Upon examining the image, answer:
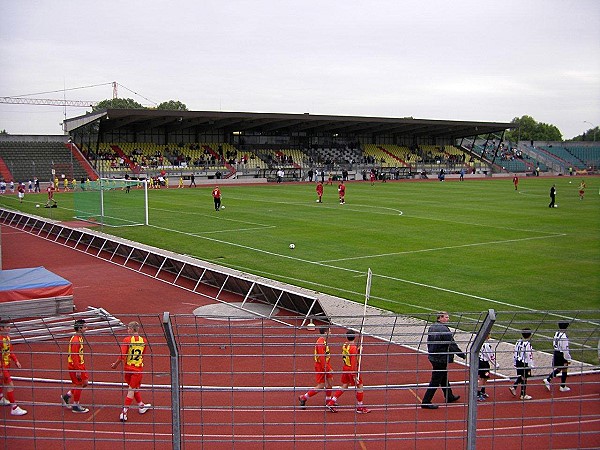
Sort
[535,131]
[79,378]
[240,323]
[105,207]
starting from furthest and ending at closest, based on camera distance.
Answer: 1. [535,131]
2. [105,207]
3. [240,323]
4. [79,378]

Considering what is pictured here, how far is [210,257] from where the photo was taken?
24188 mm

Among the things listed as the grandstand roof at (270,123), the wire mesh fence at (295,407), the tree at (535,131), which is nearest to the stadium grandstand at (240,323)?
the wire mesh fence at (295,407)

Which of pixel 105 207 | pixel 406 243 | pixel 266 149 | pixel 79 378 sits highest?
pixel 266 149

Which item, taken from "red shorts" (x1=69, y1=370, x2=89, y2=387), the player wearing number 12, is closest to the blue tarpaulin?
"red shorts" (x1=69, y1=370, x2=89, y2=387)

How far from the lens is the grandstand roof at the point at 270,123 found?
229 ft

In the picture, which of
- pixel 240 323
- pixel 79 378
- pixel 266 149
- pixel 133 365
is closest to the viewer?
pixel 133 365

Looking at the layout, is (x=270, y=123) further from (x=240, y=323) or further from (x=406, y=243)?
(x=240, y=323)

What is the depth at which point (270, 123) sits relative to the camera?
82625 mm

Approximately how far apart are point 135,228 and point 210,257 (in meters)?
10.1

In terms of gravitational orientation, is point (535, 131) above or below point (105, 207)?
above

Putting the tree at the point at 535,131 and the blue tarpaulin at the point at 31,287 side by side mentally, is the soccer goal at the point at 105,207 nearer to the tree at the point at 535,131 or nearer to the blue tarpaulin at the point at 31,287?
the blue tarpaulin at the point at 31,287

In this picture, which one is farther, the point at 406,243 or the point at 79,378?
the point at 406,243

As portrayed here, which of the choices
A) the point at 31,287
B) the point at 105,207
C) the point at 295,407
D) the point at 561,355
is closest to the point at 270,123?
the point at 105,207

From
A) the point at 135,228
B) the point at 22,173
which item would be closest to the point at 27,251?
the point at 135,228
